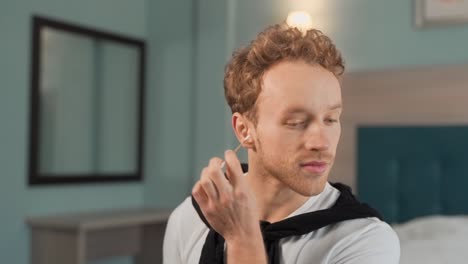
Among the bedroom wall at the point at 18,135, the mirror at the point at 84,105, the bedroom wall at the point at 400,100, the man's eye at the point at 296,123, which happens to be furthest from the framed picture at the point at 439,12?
the man's eye at the point at 296,123

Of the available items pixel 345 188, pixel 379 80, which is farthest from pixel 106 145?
pixel 345 188

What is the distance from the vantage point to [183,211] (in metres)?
1.33

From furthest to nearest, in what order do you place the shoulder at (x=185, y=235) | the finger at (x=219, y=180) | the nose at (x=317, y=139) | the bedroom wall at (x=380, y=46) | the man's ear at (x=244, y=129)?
the bedroom wall at (x=380, y=46) < the shoulder at (x=185, y=235) < the man's ear at (x=244, y=129) < the nose at (x=317, y=139) < the finger at (x=219, y=180)

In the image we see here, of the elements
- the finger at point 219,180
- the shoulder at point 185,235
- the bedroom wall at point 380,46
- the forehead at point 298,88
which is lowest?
the shoulder at point 185,235

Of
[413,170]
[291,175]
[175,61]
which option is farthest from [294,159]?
[175,61]

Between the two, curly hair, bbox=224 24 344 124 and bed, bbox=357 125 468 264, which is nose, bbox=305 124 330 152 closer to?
curly hair, bbox=224 24 344 124

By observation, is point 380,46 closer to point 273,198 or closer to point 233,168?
point 273,198

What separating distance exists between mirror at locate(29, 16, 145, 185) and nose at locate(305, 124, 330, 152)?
7.84 feet

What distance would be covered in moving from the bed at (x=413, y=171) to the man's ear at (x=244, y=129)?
1818 millimetres

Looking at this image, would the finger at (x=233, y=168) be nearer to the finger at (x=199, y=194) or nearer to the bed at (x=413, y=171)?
the finger at (x=199, y=194)

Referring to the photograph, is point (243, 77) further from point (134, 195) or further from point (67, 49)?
point (134, 195)

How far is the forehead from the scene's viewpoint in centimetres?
106

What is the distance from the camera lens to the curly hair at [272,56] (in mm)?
1092

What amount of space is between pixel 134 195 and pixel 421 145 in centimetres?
174
